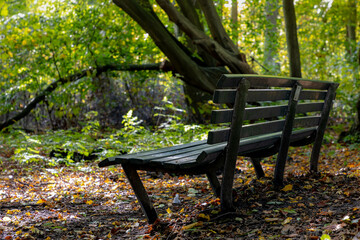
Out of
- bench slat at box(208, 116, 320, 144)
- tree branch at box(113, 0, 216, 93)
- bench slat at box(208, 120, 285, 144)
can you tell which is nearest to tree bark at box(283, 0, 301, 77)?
tree branch at box(113, 0, 216, 93)

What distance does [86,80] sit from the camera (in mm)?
10773

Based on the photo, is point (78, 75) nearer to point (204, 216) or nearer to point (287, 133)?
point (287, 133)

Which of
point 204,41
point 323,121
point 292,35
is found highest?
point 204,41

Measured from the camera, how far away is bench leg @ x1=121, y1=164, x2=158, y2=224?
364 centimetres

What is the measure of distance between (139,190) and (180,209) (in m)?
0.74

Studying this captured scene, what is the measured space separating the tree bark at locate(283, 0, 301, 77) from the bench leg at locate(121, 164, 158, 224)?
6.19m

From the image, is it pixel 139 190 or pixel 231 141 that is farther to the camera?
pixel 139 190

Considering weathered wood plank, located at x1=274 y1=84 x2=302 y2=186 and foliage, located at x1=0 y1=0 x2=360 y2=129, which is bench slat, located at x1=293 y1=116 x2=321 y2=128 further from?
foliage, located at x1=0 y1=0 x2=360 y2=129

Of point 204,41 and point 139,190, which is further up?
point 204,41

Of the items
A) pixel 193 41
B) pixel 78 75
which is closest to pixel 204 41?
pixel 193 41

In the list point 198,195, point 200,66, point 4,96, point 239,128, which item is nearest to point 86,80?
point 4,96

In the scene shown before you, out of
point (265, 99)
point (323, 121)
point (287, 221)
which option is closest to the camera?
point (287, 221)

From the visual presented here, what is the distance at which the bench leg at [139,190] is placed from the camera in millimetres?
3641

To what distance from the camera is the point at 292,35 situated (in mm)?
8734
